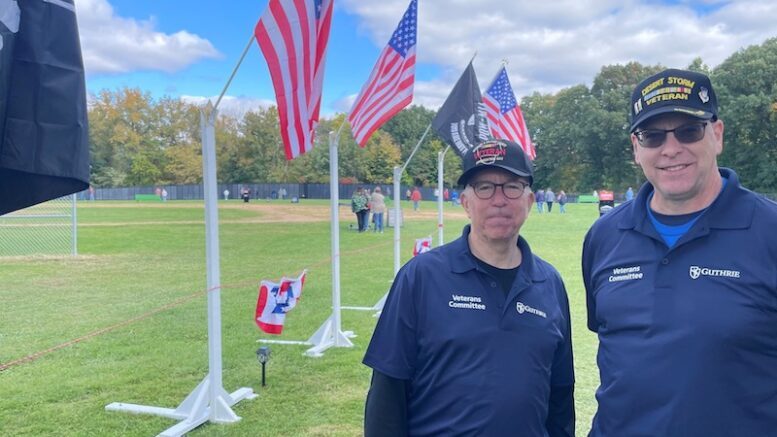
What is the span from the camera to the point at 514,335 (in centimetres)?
216

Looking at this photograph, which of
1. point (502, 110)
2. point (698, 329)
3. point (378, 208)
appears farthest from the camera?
point (378, 208)

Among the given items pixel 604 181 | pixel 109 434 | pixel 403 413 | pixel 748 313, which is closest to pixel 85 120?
pixel 403 413

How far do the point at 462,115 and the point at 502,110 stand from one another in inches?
75.2

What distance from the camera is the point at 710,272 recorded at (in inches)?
80.7

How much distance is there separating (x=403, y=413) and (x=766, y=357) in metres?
1.22

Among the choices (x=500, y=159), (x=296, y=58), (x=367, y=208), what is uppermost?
(x=296, y=58)

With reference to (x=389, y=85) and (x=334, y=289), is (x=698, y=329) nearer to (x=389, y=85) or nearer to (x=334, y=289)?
(x=334, y=289)

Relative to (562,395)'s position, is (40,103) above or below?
above

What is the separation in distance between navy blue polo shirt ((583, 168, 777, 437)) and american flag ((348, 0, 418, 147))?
5.48m

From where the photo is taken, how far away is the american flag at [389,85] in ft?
24.5

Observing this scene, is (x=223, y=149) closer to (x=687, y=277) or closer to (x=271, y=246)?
(x=271, y=246)

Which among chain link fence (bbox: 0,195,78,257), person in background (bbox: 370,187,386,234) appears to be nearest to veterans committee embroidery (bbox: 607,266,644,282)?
chain link fence (bbox: 0,195,78,257)

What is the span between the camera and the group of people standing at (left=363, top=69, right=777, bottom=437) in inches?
77.1

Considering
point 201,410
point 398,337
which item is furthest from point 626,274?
point 201,410
